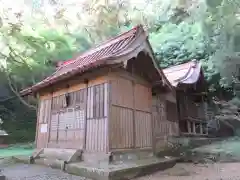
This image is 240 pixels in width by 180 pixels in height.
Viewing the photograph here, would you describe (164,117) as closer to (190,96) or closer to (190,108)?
(190,108)

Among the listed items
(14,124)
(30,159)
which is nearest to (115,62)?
(30,159)

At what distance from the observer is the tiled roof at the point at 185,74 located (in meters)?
11.9

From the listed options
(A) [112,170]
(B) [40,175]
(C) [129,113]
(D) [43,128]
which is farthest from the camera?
(D) [43,128]

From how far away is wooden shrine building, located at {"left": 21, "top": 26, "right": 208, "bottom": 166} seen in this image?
7.06 m

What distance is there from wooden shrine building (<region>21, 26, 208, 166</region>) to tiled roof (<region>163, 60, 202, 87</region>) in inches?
89.8

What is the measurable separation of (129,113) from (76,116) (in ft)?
6.45

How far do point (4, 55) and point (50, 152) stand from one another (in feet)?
42.4

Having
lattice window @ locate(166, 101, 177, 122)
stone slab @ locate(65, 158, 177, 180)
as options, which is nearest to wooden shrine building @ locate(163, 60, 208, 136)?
lattice window @ locate(166, 101, 177, 122)

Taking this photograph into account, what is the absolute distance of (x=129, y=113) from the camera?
7.84 meters

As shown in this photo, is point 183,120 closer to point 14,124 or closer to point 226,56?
point 226,56

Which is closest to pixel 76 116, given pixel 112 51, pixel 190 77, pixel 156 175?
pixel 112 51

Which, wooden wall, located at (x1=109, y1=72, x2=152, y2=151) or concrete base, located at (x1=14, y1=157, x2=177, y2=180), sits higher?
wooden wall, located at (x1=109, y1=72, x2=152, y2=151)

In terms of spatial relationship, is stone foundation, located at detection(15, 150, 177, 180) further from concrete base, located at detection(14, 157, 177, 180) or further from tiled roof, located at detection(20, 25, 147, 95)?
tiled roof, located at detection(20, 25, 147, 95)

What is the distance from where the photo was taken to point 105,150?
6738mm
